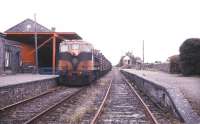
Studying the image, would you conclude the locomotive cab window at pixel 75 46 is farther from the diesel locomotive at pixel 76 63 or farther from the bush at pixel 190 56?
the bush at pixel 190 56

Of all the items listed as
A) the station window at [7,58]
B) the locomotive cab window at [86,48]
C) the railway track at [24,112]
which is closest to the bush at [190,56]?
the locomotive cab window at [86,48]

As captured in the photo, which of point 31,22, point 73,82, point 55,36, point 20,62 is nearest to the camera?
point 73,82

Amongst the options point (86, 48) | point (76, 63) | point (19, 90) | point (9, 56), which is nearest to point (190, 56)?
point (86, 48)

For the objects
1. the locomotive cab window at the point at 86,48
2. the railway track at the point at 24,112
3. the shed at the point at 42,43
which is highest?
the shed at the point at 42,43

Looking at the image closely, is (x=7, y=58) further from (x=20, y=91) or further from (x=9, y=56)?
(x=20, y=91)

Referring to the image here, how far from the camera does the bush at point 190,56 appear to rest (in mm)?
35125

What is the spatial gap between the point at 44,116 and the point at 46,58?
137 feet

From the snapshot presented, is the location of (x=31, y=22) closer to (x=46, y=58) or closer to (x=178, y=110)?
(x=46, y=58)

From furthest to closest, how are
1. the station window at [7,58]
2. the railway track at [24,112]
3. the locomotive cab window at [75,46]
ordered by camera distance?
the station window at [7,58] → the locomotive cab window at [75,46] → the railway track at [24,112]

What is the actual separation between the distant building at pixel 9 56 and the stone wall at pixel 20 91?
13.2 metres

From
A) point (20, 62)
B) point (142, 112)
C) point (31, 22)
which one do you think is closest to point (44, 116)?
point (142, 112)

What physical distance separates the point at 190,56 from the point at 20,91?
2071 centimetres

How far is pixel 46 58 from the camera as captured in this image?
53.8 meters

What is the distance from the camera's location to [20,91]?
18.4 m
